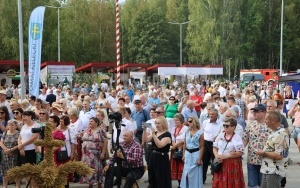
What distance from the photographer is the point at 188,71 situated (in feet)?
158

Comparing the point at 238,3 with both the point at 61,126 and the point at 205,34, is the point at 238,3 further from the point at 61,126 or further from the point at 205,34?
the point at 61,126

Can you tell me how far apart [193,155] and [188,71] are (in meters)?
38.7

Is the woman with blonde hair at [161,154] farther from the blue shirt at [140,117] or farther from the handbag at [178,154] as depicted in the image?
the blue shirt at [140,117]

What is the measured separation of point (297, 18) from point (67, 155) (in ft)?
225

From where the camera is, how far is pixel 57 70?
37.4 metres

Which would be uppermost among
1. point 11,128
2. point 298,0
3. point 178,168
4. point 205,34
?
point 298,0

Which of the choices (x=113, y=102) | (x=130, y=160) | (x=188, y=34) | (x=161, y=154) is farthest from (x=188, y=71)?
(x=130, y=160)

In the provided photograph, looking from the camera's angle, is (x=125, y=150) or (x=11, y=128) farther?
(x=11, y=128)

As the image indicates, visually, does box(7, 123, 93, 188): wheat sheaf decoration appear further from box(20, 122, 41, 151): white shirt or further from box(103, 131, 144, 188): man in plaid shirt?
box(20, 122, 41, 151): white shirt

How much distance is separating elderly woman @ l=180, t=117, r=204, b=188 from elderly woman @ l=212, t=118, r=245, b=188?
855 millimetres

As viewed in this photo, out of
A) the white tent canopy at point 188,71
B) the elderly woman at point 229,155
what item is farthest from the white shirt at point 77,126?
the white tent canopy at point 188,71

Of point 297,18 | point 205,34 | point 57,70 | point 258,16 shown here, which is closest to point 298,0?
point 297,18

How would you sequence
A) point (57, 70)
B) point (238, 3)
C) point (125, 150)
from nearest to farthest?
point (125, 150)
point (57, 70)
point (238, 3)

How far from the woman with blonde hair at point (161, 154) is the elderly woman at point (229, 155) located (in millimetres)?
1034
